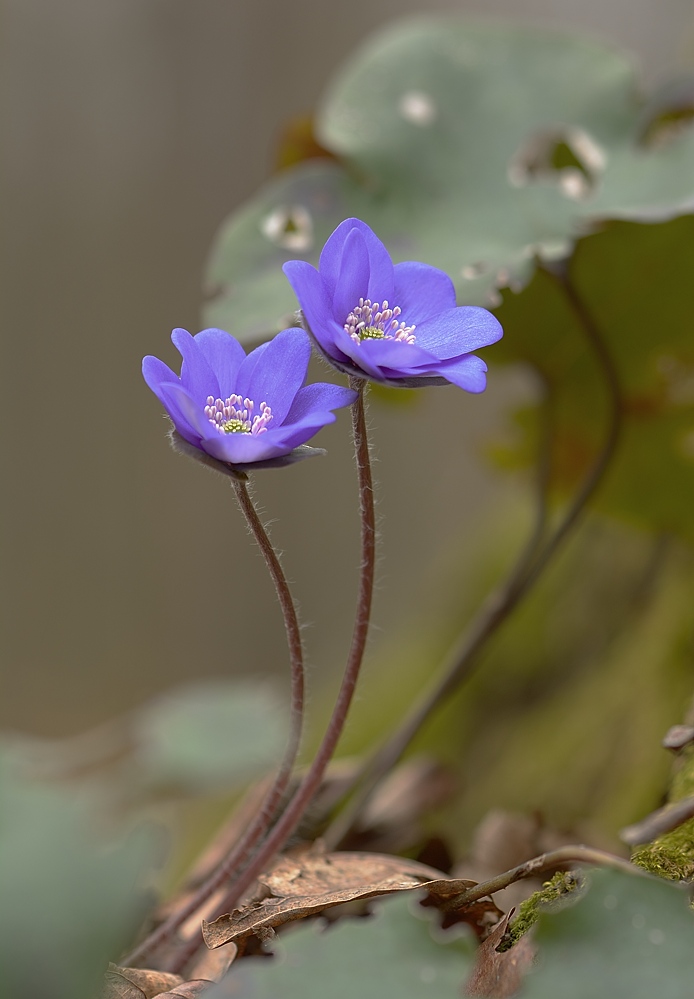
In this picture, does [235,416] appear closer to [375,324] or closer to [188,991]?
[375,324]

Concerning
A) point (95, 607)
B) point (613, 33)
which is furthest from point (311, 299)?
point (95, 607)

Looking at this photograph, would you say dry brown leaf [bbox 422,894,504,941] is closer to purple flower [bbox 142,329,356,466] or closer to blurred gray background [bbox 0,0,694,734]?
purple flower [bbox 142,329,356,466]

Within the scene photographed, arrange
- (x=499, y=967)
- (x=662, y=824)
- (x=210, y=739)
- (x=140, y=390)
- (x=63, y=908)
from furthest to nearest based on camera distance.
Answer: (x=140, y=390) < (x=210, y=739) < (x=662, y=824) < (x=499, y=967) < (x=63, y=908)

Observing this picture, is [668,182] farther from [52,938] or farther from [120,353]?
[120,353]

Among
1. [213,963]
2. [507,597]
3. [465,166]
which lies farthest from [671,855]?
[465,166]

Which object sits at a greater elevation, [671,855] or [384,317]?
[384,317]

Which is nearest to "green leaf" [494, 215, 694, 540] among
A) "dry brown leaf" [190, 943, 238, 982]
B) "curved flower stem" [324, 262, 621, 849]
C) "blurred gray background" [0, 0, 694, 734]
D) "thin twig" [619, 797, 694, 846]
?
"curved flower stem" [324, 262, 621, 849]

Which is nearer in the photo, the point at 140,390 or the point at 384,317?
the point at 384,317
